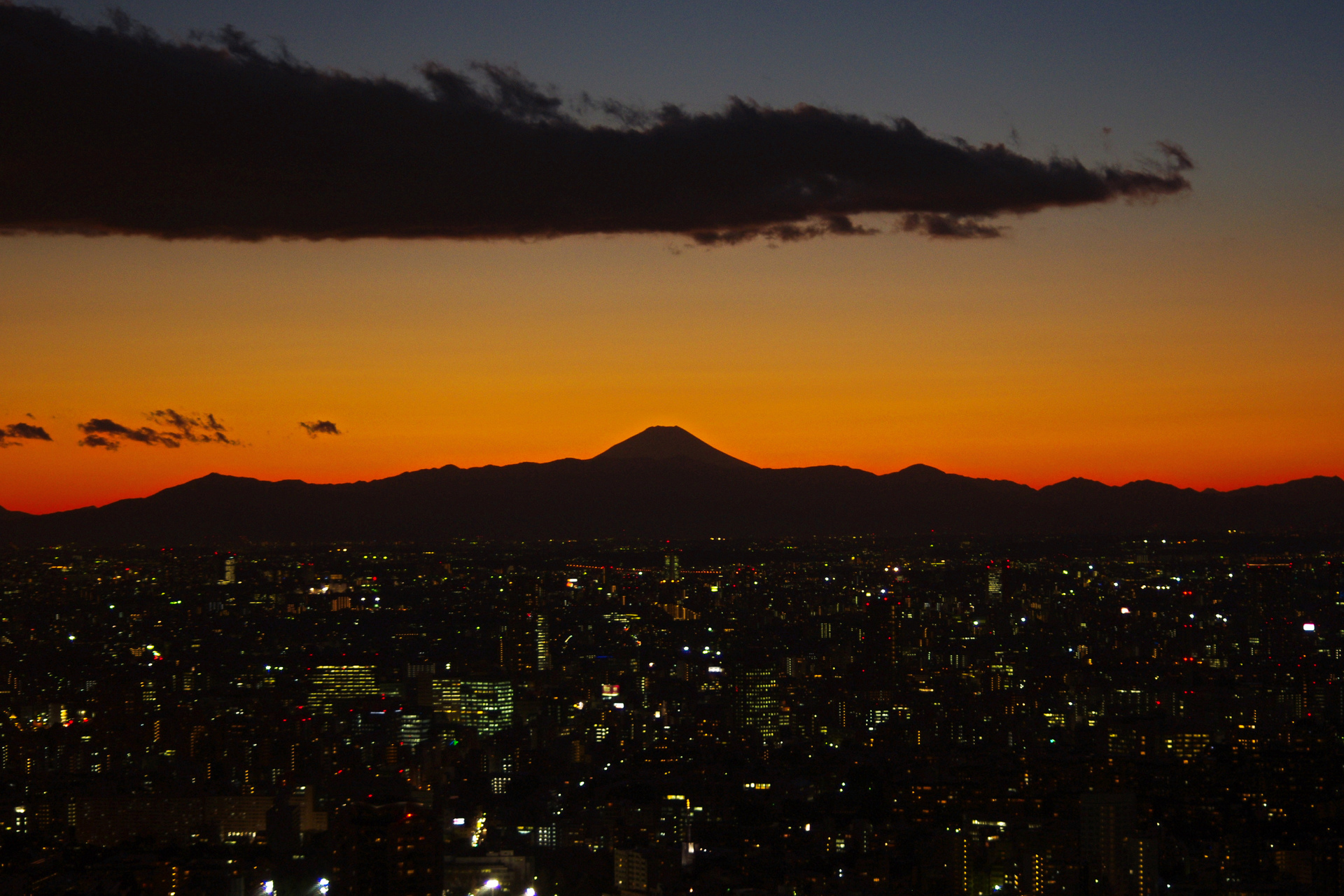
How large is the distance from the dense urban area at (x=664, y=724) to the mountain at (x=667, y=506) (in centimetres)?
198

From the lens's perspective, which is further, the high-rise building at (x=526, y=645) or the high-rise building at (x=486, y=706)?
the high-rise building at (x=526, y=645)

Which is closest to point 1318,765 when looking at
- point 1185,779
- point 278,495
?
point 1185,779

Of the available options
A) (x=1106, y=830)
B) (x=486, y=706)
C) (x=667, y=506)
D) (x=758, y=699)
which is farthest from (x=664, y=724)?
(x=667, y=506)

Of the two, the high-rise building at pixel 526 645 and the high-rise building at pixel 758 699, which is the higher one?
the high-rise building at pixel 526 645

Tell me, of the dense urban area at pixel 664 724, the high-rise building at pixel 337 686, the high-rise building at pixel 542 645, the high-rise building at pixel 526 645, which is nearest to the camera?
the dense urban area at pixel 664 724

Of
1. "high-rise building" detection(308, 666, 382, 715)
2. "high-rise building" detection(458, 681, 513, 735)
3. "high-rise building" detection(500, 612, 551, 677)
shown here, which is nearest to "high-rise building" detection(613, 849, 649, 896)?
"high-rise building" detection(458, 681, 513, 735)

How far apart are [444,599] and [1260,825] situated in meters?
16.2

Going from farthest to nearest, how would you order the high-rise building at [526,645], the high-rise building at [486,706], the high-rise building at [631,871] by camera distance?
the high-rise building at [526,645]
the high-rise building at [486,706]
the high-rise building at [631,871]

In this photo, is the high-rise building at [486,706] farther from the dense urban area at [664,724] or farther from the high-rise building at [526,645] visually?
the high-rise building at [526,645]

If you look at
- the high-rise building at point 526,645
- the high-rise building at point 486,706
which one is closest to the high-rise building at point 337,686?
the high-rise building at point 486,706

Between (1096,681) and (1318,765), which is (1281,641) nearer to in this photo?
(1096,681)

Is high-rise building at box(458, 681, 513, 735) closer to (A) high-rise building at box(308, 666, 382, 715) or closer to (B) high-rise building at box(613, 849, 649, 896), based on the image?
(A) high-rise building at box(308, 666, 382, 715)

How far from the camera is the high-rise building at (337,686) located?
72.9ft

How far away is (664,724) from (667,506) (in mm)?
29205
